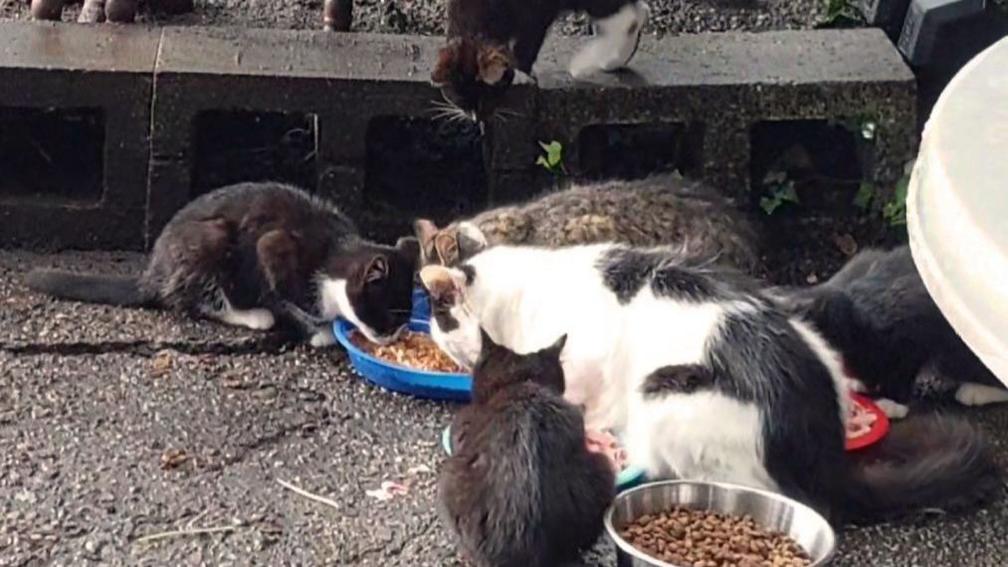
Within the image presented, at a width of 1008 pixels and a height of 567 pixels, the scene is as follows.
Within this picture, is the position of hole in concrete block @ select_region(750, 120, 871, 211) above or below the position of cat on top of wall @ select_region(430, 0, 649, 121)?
below

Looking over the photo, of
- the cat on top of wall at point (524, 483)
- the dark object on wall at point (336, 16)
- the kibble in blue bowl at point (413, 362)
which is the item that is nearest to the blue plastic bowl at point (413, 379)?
the kibble in blue bowl at point (413, 362)

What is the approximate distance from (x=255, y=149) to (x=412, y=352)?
1122 millimetres

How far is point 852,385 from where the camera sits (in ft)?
13.5

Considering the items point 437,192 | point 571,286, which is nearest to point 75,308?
point 437,192

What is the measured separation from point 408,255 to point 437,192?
2.31 feet

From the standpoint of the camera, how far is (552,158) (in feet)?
15.7

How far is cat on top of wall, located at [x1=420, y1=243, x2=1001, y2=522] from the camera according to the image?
351cm

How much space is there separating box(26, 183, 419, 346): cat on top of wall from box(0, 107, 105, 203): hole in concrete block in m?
0.47

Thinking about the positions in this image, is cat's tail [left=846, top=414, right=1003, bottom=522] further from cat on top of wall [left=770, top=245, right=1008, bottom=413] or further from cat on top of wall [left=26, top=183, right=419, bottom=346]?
cat on top of wall [left=26, top=183, right=419, bottom=346]

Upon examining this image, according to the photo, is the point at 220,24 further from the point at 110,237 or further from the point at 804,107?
the point at 804,107

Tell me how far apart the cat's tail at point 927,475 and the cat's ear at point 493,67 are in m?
1.48

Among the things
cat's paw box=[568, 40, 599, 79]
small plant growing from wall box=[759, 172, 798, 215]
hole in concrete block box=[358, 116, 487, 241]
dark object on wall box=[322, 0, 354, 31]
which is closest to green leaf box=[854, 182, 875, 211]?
small plant growing from wall box=[759, 172, 798, 215]

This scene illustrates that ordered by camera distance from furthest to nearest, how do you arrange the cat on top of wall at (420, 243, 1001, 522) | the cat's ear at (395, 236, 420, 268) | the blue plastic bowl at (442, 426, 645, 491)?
the cat's ear at (395, 236, 420, 268)
the blue plastic bowl at (442, 426, 645, 491)
the cat on top of wall at (420, 243, 1001, 522)

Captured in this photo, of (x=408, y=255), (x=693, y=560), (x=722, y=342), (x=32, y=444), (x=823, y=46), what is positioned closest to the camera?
(x=693, y=560)
